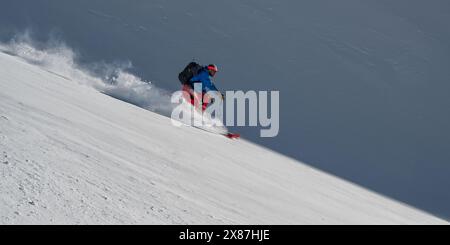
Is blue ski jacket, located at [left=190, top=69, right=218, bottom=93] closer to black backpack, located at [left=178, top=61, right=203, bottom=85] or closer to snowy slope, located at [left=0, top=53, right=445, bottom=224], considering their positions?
black backpack, located at [left=178, top=61, right=203, bottom=85]

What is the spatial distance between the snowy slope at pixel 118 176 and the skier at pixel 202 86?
406 centimetres

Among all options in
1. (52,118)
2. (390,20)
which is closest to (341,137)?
(390,20)

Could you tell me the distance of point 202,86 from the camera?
Answer: 41.8 ft

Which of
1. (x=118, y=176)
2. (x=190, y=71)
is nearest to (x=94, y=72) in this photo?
(x=190, y=71)

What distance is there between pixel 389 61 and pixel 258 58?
6.81 meters

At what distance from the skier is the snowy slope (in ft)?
13.3

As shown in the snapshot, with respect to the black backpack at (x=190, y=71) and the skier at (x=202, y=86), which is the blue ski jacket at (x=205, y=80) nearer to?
the skier at (x=202, y=86)

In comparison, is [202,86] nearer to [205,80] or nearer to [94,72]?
[205,80]

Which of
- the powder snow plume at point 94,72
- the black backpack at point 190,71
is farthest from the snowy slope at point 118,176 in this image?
the powder snow plume at point 94,72

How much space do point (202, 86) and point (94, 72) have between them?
4606 millimetres

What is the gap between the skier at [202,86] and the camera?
12695mm

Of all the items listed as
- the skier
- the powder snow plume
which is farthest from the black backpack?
the powder snow plume

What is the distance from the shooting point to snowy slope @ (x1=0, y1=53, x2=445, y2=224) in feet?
11.2

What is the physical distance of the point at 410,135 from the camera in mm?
18422
